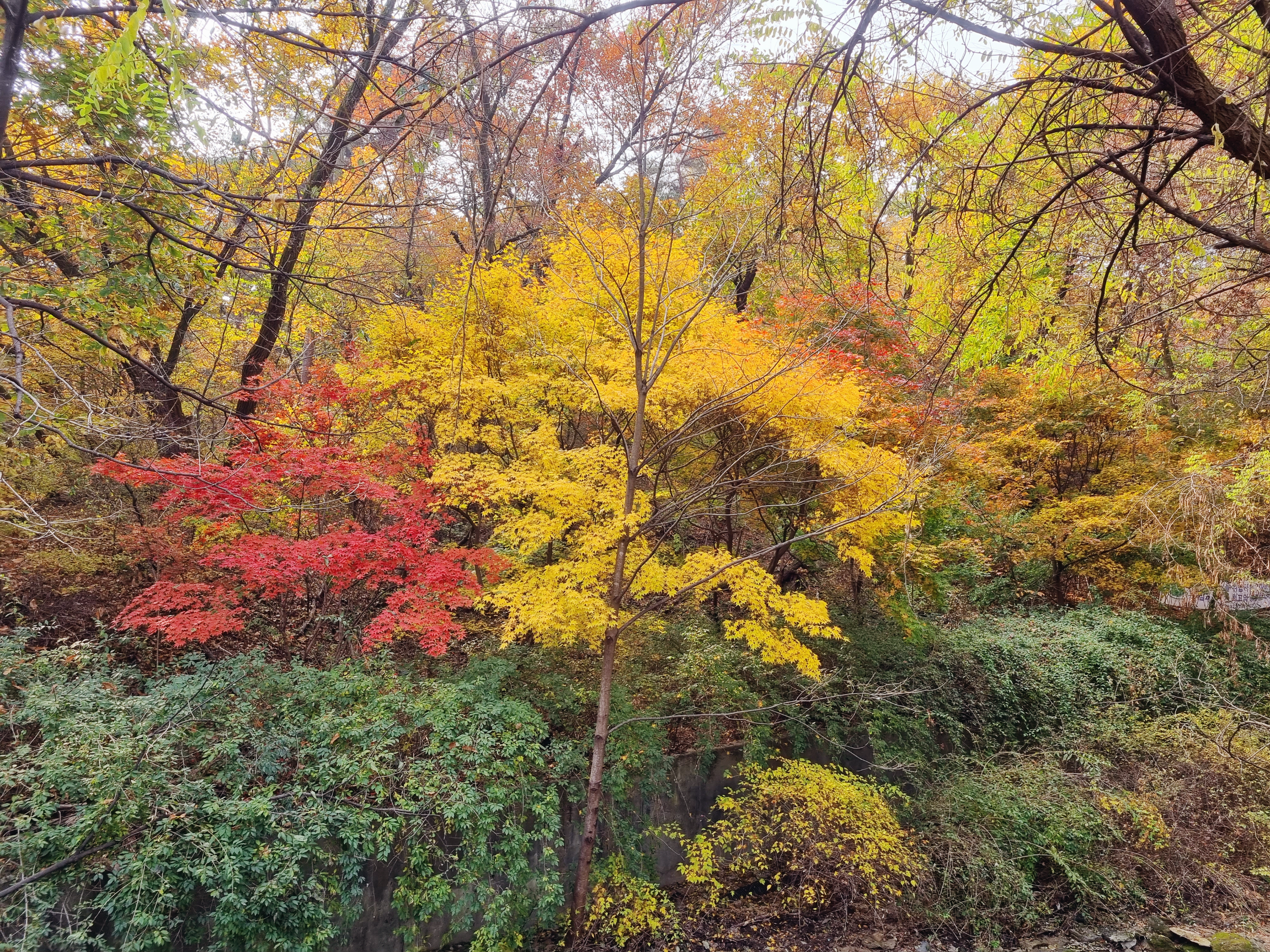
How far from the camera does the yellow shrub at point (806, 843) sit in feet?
17.6

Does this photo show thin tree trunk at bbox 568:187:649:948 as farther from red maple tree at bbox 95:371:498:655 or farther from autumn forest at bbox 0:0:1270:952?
red maple tree at bbox 95:371:498:655

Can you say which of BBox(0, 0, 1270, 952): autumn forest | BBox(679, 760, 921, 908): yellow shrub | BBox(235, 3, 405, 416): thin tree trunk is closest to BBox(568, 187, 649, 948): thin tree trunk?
BBox(0, 0, 1270, 952): autumn forest

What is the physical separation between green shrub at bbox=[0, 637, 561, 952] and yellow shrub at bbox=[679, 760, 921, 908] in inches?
69.0

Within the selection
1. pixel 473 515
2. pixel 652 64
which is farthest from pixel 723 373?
pixel 473 515

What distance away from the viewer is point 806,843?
5.45m

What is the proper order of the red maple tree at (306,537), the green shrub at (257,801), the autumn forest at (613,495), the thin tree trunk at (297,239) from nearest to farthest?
1. the autumn forest at (613,495)
2. the green shrub at (257,801)
3. the thin tree trunk at (297,239)
4. the red maple tree at (306,537)

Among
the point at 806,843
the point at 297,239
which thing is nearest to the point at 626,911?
the point at 806,843

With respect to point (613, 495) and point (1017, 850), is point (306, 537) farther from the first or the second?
point (1017, 850)

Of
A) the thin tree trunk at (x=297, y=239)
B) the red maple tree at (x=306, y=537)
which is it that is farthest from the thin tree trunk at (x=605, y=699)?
the thin tree trunk at (x=297, y=239)

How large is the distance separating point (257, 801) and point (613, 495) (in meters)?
3.28

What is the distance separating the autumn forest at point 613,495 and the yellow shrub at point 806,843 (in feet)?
0.17

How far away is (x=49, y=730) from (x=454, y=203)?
4311 mm

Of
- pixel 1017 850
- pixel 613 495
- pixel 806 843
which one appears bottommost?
pixel 1017 850

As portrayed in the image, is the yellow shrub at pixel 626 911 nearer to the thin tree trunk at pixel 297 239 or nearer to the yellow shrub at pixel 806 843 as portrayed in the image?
the yellow shrub at pixel 806 843
